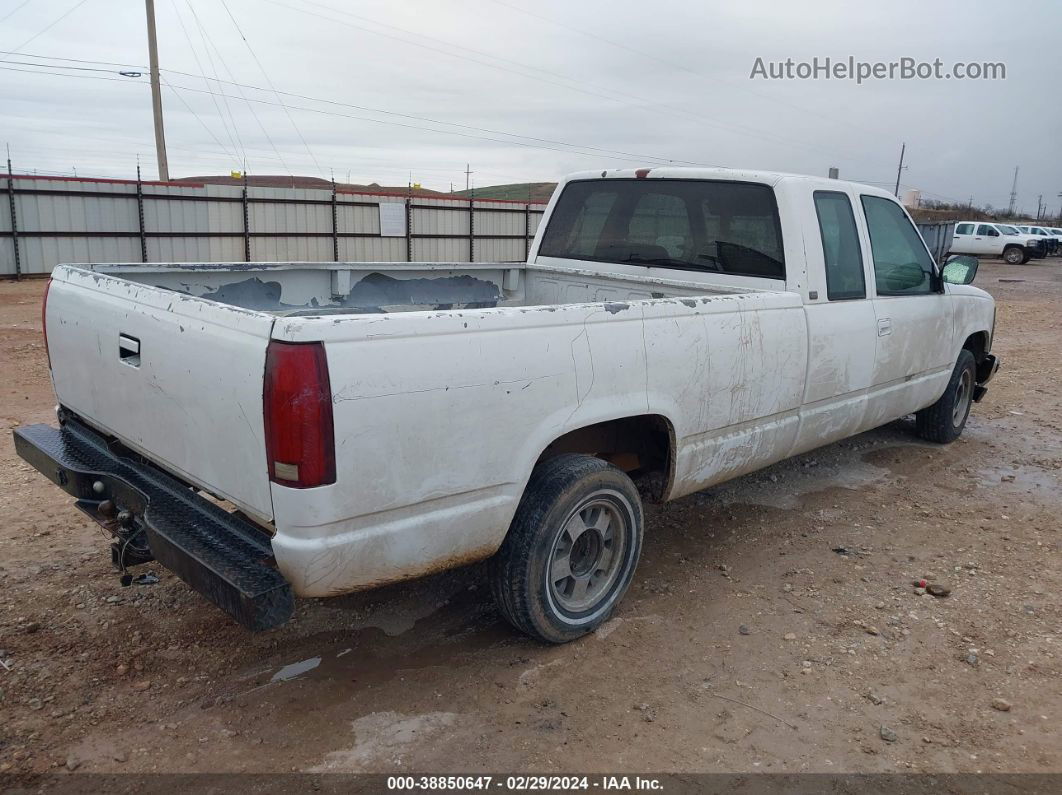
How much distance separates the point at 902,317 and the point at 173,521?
4358mm

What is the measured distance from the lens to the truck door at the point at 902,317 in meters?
5.07

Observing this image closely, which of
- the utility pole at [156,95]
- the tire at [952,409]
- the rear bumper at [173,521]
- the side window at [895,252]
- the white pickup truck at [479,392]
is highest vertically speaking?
the utility pole at [156,95]

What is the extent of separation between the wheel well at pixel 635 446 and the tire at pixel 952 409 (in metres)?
3.49

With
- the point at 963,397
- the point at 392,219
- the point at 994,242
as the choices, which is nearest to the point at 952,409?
the point at 963,397

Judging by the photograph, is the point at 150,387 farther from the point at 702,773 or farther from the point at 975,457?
the point at 975,457

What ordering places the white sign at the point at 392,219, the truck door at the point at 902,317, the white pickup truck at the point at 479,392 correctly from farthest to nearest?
the white sign at the point at 392,219
the truck door at the point at 902,317
the white pickup truck at the point at 479,392

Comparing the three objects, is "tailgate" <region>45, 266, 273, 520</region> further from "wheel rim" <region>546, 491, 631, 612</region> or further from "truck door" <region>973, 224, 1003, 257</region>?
"truck door" <region>973, 224, 1003, 257</region>

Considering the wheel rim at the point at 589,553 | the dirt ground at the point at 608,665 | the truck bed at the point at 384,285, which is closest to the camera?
the dirt ground at the point at 608,665

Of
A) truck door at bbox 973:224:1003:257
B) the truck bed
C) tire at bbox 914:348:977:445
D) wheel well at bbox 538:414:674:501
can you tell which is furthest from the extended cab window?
truck door at bbox 973:224:1003:257

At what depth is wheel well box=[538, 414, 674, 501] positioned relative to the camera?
3627mm

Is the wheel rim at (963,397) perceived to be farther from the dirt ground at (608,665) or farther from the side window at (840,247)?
the side window at (840,247)

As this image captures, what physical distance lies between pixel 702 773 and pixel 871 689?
933mm

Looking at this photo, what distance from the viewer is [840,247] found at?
4.75m

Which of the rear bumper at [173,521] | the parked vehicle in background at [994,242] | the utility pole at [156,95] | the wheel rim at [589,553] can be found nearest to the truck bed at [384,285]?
the rear bumper at [173,521]
